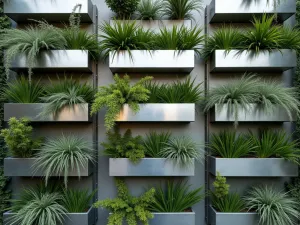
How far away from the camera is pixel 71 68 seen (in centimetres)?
178

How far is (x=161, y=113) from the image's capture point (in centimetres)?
170

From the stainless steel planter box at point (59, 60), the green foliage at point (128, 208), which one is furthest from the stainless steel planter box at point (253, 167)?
the stainless steel planter box at point (59, 60)

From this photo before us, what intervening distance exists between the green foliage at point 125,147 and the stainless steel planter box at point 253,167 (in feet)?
1.97

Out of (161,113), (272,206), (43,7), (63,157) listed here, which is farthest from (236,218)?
(43,7)

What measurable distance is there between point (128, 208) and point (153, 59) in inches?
44.2

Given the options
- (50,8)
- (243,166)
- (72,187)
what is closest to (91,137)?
(72,187)

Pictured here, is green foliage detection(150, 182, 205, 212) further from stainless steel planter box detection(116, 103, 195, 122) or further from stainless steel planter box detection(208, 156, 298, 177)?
stainless steel planter box detection(116, 103, 195, 122)

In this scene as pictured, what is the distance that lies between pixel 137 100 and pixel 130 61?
31cm

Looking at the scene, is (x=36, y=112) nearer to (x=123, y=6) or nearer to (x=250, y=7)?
(x=123, y=6)

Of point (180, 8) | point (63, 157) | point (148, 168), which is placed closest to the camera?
point (63, 157)

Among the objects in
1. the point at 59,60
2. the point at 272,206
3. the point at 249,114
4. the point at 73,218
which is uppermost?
the point at 59,60

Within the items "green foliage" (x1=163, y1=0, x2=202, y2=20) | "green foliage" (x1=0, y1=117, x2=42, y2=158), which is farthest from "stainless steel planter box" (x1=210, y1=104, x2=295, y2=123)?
"green foliage" (x1=0, y1=117, x2=42, y2=158)

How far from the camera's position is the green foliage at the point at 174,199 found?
1.72 m

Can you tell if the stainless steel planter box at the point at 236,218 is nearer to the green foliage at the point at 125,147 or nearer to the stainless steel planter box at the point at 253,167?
the stainless steel planter box at the point at 253,167
